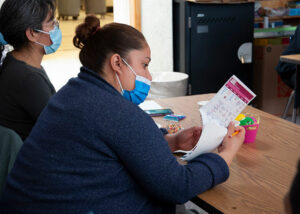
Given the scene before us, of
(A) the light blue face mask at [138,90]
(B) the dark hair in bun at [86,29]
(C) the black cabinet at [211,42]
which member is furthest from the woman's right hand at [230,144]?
(C) the black cabinet at [211,42]

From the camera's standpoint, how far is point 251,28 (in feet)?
12.7

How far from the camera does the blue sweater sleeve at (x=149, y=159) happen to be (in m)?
1.04

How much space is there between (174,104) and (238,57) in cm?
199

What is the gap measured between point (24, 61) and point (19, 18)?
0.19 m

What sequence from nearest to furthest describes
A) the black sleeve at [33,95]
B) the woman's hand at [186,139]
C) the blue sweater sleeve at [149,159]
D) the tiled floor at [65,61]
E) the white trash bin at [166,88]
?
the blue sweater sleeve at [149,159] → the woman's hand at [186,139] → the black sleeve at [33,95] → the white trash bin at [166,88] → the tiled floor at [65,61]

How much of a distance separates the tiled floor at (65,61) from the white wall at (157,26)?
2.35 ft

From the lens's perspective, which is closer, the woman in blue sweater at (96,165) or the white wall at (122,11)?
the woman in blue sweater at (96,165)

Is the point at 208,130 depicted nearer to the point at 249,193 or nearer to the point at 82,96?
the point at 249,193

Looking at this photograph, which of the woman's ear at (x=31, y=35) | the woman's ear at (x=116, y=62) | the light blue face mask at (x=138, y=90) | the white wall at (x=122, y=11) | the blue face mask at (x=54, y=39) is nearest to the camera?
the woman's ear at (x=116, y=62)

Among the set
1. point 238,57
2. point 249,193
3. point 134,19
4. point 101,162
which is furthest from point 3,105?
point 238,57

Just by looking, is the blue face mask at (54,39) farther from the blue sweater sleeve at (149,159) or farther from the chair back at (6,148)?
the blue sweater sleeve at (149,159)

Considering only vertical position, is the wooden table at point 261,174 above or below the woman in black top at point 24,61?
below

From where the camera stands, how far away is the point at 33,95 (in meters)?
1.66

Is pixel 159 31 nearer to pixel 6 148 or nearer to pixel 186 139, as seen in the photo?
pixel 186 139
